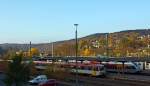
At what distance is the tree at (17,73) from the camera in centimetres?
4366

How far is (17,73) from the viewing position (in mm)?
44156

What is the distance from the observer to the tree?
143ft

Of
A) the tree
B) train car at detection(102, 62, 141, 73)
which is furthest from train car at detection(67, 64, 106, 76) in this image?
the tree

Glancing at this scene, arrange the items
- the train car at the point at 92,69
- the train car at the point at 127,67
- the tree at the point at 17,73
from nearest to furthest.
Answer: the tree at the point at 17,73 → the train car at the point at 92,69 → the train car at the point at 127,67

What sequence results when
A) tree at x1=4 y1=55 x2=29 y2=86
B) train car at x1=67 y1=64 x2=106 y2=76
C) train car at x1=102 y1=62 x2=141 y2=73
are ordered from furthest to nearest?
train car at x1=102 y1=62 x2=141 y2=73 → train car at x1=67 y1=64 x2=106 y2=76 → tree at x1=4 y1=55 x2=29 y2=86

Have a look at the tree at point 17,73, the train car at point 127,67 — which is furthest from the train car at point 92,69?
the tree at point 17,73

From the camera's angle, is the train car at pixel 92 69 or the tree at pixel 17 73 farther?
the train car at pixel 92 69

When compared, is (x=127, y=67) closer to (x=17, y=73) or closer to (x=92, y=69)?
(x=92, y=69)

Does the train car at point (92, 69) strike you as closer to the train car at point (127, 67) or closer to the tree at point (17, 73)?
the train car at point (127, 67)

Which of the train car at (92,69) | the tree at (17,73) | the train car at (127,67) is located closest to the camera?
the tree at (17,73)

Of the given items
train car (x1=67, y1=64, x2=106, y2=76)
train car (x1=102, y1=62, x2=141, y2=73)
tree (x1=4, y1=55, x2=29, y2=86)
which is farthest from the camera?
train car (x1=102, y1=62, x2=141, y2=73)

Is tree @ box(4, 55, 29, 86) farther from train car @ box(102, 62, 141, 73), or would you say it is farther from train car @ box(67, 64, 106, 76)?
train car @ box(102, 62, 141, 73)

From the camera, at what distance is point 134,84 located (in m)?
56.3

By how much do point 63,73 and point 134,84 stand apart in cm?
2574
